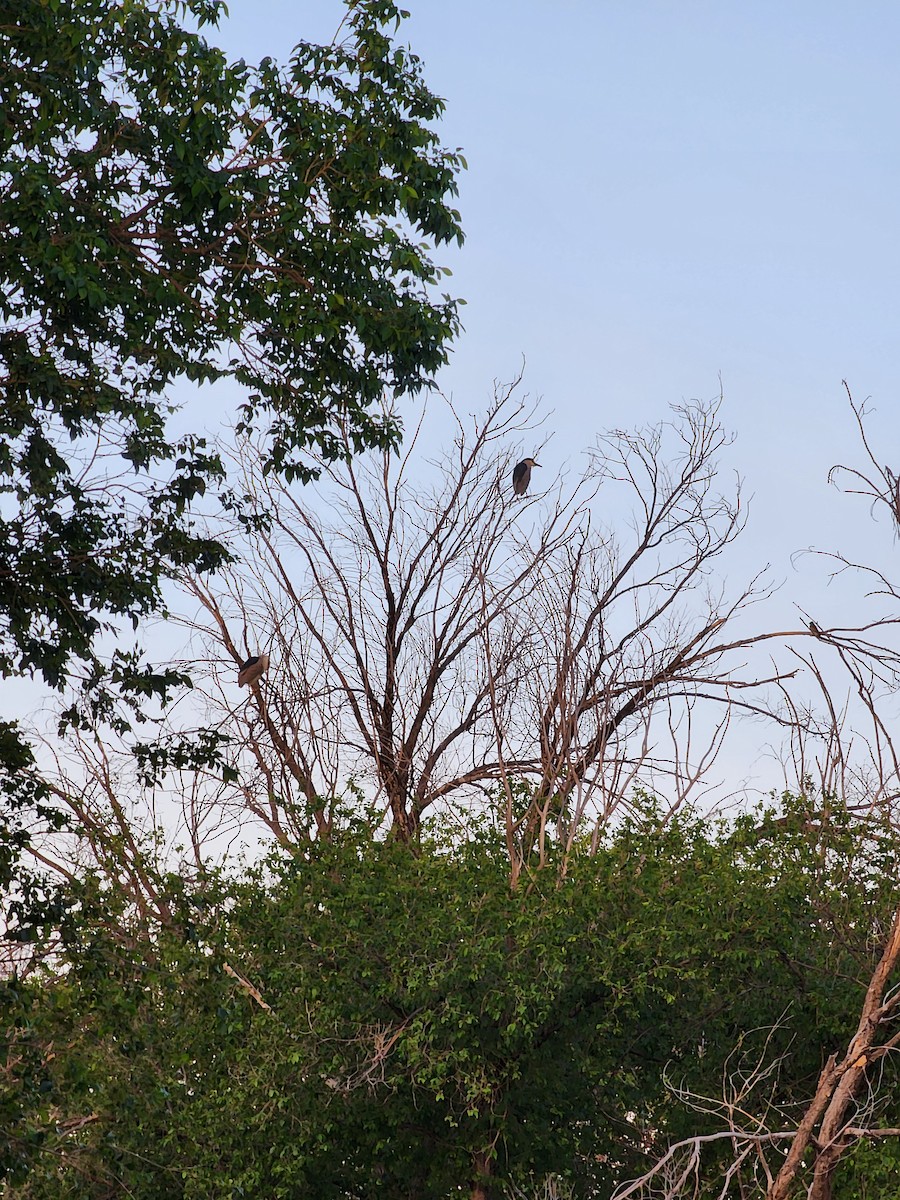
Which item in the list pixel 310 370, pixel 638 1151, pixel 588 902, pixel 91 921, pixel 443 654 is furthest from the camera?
pixel 443 654

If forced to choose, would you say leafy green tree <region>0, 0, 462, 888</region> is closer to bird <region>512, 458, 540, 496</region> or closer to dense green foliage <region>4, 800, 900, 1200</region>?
dense green foliage <region>4, 800, 900, 1200</region>

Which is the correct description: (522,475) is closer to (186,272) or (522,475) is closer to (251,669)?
(251,669)

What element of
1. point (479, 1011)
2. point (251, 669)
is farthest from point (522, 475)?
point (479, 1011)

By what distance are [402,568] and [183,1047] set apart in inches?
370

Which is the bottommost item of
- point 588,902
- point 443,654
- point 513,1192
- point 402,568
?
point 513,1192

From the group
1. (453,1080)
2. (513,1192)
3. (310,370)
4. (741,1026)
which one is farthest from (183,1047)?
(310,370)

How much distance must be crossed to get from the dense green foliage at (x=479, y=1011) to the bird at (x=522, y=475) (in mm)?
6269

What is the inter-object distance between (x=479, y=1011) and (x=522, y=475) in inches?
348

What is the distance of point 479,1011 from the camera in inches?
498

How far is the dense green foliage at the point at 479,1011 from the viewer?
12742 mm

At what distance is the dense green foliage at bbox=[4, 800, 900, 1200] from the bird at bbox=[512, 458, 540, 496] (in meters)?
6.27

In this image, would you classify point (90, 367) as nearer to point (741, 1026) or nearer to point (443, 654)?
point (741, 1026)

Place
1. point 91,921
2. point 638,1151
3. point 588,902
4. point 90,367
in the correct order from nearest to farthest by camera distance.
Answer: point 91,921
point 90,367
point 588,902
point 638,1151

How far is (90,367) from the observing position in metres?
9.38
